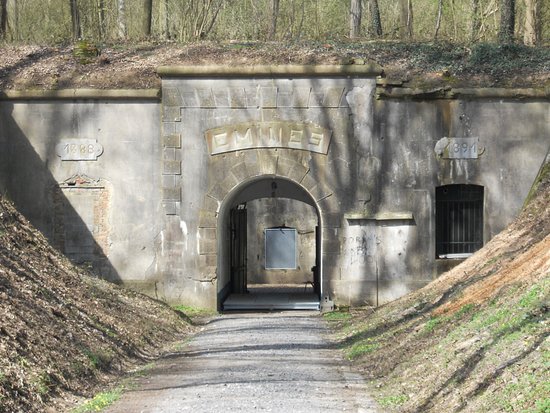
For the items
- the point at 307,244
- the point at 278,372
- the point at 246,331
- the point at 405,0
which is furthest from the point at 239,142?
the point at 307,244

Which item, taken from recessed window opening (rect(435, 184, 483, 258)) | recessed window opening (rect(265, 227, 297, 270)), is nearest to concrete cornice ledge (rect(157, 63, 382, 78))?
recessed window opening (rect(435, 184, 483, 258))

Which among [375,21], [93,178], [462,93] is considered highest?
[375,21]

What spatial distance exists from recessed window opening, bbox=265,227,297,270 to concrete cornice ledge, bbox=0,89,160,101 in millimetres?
16836

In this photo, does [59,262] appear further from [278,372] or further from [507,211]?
[507,211]

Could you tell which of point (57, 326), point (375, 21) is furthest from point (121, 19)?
point (57, 326)

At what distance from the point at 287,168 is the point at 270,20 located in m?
11.3

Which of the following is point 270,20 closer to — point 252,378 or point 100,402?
point 252,378

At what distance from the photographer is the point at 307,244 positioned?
3928 cm

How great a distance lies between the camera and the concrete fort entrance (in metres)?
22.9

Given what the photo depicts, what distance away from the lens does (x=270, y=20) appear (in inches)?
1300

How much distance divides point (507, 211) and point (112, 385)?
1262cm

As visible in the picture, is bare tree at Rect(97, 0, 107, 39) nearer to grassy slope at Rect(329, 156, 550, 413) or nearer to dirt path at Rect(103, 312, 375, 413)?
grassy slope at Rect(329, 156, 550, 413)

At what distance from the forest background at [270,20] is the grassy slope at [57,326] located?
385 inches

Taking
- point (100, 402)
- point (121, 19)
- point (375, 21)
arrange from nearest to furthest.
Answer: point (100, 402)
point (375, 21)
point (121, 19)
